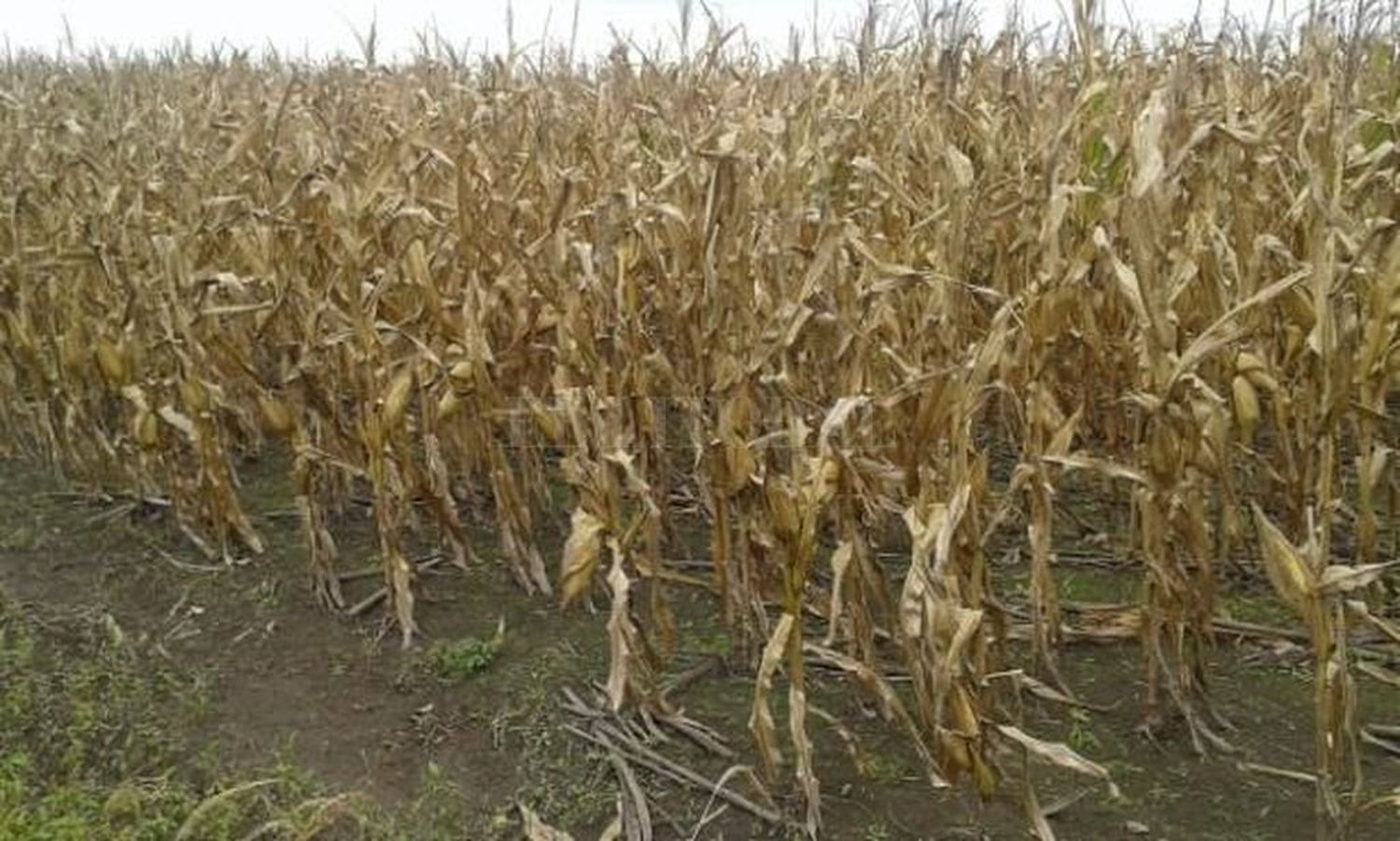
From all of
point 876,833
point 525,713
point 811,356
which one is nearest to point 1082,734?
point 876,833

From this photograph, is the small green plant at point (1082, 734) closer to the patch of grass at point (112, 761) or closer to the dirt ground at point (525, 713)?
the dirt ground at point (525, 713)

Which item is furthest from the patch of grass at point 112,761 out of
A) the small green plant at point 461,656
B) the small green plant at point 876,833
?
the small green plant at point 876,833

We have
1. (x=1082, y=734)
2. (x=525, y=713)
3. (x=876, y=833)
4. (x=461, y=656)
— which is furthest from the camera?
(x=461, y=656)

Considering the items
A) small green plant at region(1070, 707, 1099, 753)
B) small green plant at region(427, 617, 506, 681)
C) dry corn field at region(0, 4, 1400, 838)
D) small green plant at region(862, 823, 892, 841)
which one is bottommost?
small green plant at region(862, 823, 892, 841)

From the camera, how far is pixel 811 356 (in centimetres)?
355

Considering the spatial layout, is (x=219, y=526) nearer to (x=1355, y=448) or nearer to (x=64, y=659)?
(x=64, y=659)

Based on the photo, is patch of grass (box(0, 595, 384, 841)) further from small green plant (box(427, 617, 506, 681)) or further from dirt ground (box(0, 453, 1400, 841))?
small green plant (box(427, 617, 506, 681))

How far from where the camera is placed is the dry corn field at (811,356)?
2.70m

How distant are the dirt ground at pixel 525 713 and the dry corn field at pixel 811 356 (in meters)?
0.06

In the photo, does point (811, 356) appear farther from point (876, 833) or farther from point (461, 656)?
point (876, 833)

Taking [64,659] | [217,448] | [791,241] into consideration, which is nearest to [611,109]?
[217,448]

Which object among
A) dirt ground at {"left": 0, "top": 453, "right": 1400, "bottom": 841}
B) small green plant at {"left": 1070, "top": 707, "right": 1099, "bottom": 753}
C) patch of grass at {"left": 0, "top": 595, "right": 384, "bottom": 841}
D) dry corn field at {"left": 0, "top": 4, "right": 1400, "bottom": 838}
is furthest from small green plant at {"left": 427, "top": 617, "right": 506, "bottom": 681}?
small green plant at {"left": 1070, "top": 707, "right": 1099, "bottom": 753}

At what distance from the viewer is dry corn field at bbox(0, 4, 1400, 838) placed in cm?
270

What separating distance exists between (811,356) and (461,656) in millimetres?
1123
